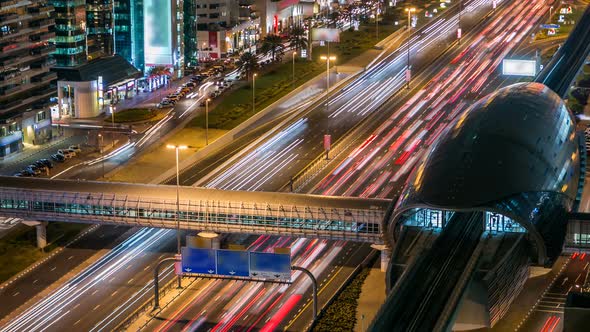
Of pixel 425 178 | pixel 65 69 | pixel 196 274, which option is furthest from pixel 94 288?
pixel 65 69

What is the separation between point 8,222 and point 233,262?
30438mm

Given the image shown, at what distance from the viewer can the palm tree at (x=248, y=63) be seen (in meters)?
193

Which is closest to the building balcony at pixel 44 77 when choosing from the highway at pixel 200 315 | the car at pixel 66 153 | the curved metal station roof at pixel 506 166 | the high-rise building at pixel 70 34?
the car at pixel 66 153

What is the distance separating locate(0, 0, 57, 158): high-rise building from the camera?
152625 millimetres

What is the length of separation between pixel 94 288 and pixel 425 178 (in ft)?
88.8

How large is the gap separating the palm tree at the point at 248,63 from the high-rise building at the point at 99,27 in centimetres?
1772

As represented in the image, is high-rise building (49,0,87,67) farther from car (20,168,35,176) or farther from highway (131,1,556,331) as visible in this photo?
highway (131,1,556,331)

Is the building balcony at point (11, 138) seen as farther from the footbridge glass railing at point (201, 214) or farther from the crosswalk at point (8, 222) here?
the footbridge glass railing at point (201, 214)

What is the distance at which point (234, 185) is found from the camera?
141m

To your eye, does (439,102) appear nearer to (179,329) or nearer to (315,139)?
(315,139)

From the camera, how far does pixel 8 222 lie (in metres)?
127

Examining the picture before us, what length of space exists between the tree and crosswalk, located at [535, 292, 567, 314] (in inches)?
3605

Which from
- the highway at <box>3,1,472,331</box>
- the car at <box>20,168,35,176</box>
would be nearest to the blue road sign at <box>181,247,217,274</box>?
the highway at <box>3,1,472,331</box>

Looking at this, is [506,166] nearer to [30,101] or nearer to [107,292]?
[107,292]
